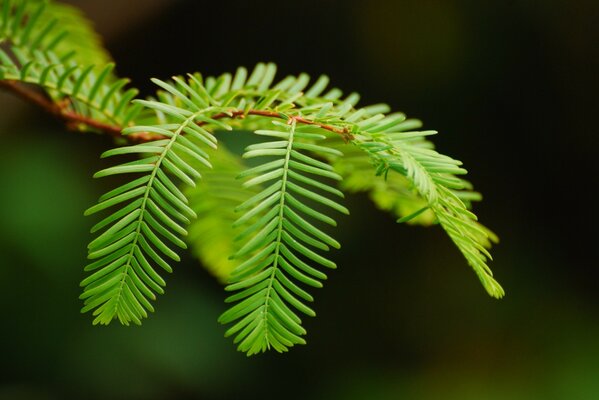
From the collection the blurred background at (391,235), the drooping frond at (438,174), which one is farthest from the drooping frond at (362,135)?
the blurred background at (391,235)

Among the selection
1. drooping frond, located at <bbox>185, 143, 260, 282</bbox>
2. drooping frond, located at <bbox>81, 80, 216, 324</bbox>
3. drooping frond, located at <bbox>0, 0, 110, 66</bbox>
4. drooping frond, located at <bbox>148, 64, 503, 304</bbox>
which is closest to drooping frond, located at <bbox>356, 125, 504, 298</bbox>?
drooping frond, located at <bbox>148, 64, 503, 304</bbox>

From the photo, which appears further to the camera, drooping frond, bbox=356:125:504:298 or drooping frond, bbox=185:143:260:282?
drooping frond, bbox=185:143:260:282

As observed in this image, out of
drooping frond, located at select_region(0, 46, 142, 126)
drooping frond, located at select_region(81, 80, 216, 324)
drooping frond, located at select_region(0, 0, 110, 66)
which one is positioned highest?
drooping frond, located at select_region(0, 0, 110, 66)

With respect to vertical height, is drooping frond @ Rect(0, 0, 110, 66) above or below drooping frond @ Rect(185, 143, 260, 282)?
above

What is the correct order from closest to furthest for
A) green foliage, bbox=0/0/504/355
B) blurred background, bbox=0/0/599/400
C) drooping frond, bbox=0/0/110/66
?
green foliage, bbox=0/0/504/355
drooping frond, bbox=0/0/110/66
blurred background, bbox=0/0/599/400

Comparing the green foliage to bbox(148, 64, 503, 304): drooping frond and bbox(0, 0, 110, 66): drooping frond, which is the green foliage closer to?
bbox(148, 64, 503, 304): drooping frond

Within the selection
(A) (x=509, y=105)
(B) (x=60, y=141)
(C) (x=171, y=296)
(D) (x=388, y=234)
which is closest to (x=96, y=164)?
(B) (x=60, y=141)

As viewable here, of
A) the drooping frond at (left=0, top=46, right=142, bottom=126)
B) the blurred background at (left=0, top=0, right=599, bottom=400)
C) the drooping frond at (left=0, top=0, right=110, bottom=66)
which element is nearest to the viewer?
the drooping frond at (left=0, top=46, right=142, bottom=126)

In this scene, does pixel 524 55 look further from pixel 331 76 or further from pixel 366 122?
pixel 366 122
